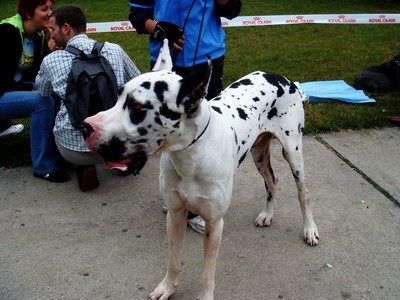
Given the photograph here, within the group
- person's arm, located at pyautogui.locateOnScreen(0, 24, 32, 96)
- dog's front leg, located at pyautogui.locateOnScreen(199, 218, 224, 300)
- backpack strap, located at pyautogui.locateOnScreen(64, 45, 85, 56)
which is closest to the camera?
dog's front leg, located at pyautogui.locateOnScreen(199, 218, 224, 300)

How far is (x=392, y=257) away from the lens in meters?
3.75

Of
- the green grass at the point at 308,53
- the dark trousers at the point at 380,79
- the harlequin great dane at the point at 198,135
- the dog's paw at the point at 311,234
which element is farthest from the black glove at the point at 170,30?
the dark trousers at the point at 380,79

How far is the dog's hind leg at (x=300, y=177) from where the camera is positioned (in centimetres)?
375

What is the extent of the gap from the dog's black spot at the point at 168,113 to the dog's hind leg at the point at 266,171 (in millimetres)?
1554

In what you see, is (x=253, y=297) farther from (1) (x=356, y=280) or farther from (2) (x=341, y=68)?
(2) (x=341, y=68)

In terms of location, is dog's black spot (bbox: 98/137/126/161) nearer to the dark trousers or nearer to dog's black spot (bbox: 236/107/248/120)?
dog's black spot (bbox: 236/107/248/120)

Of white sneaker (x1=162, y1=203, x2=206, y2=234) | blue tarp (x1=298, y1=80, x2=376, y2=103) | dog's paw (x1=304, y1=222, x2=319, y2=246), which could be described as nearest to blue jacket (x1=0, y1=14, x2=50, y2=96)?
white sneaker (x1=162, y1=203, x2=206, y2=234)

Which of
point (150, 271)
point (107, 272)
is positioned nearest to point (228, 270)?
point (150, 271)

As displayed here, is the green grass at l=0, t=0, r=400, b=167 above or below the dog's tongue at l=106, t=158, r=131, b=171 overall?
below

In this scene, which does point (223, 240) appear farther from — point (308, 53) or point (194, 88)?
point (308, 53)

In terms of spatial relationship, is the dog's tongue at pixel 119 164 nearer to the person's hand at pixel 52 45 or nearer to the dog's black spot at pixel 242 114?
the dog's black spot at pixel 242 114

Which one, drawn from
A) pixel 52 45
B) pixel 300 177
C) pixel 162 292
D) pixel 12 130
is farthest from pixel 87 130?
pixel 12 130

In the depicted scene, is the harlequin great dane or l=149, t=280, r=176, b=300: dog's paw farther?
l=149, t=280, r=176, b=300: dog's paw

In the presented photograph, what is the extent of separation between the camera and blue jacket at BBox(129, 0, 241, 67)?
3.76 meters
